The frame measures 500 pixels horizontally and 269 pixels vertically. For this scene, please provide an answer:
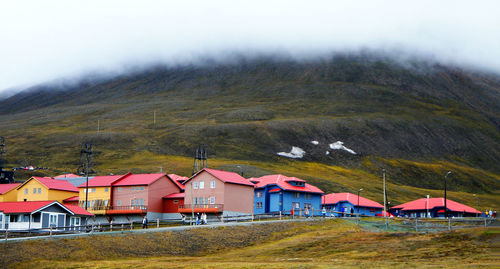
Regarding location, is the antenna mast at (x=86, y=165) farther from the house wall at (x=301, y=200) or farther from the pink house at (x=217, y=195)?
the house wall at (x=301, y=200)

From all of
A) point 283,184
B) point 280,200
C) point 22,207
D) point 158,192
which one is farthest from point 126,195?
point 283,184

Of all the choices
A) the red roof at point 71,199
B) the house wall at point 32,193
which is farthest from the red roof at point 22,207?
the red roof at point 71,199

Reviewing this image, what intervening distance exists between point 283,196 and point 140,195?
24.2m

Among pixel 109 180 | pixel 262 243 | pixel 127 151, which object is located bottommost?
pixel 262 243

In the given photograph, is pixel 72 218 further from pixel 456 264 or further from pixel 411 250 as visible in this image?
pixel 456 264

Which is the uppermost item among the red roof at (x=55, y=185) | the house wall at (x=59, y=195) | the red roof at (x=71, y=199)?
the red roof at (x=55, y=185)

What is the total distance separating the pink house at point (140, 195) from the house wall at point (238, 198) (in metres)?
13.4

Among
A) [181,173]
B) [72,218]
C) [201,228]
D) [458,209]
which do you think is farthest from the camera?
[181,173]

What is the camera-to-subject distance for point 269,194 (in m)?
108

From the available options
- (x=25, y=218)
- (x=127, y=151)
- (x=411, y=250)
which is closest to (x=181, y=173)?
(x=127, y=151)

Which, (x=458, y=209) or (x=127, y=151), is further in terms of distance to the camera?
(x=127, y=151)

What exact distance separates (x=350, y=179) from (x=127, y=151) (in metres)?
71.3

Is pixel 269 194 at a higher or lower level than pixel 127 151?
lower

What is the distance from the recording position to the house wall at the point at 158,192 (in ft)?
322
